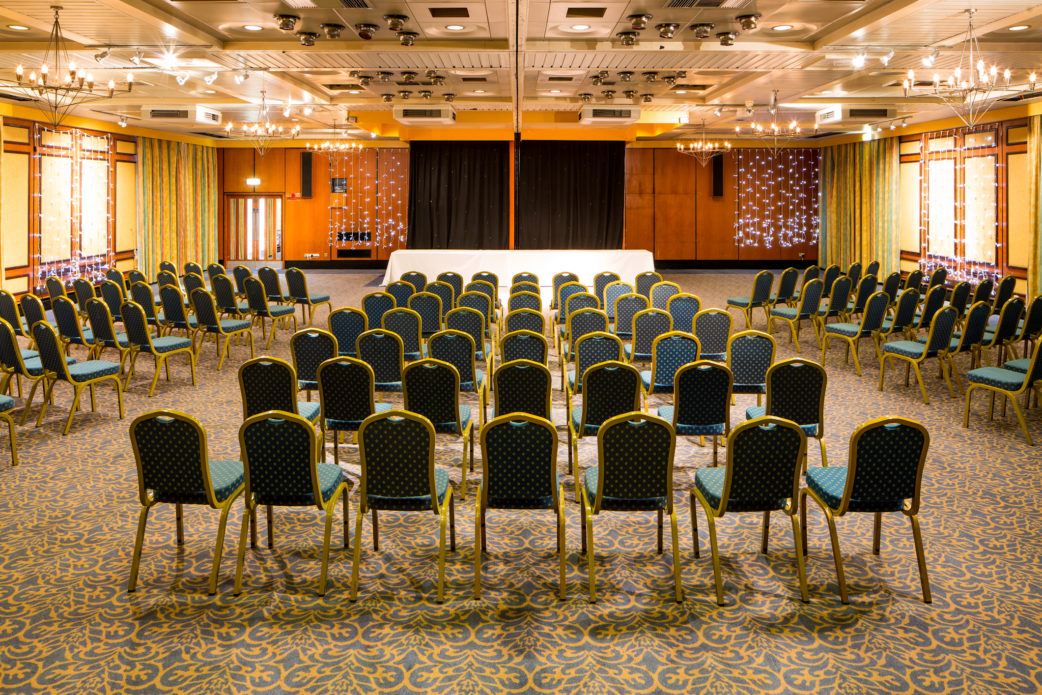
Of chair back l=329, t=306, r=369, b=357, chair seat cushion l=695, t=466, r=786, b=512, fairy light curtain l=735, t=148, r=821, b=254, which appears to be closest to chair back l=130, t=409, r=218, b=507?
chair seat cushion l=695, t=466, r=786, b=512

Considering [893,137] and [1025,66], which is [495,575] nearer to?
[1025,66]

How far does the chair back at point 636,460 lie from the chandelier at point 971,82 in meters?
5.74

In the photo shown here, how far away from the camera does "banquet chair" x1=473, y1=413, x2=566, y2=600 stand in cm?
417

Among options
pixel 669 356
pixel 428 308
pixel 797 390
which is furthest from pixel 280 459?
pixel 428 308

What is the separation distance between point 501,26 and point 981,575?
23.8 feet

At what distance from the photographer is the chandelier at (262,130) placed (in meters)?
15.3

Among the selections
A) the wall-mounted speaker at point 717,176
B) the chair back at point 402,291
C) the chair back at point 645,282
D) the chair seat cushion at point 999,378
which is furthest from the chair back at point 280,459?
the wall-mounted speaker at point 717,176

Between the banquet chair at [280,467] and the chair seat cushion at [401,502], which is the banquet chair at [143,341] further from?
the chair seat cushion at [401,502]

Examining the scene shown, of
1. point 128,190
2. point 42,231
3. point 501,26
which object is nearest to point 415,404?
point 501,26

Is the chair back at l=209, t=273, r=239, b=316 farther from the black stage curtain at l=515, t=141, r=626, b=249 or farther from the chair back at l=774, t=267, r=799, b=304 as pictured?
the black stage curtain at l=515, t=141, r=626, b=249

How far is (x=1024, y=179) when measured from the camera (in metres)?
14.9

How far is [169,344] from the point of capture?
29.6 feet

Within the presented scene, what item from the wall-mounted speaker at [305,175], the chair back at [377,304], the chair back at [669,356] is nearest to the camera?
the chair back at [669,356]

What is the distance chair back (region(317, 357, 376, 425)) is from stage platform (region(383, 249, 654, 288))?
12133 millimetres
